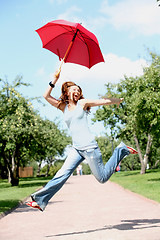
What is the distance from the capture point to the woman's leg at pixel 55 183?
18.0ft

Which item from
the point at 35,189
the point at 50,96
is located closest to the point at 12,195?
the point at 35,189

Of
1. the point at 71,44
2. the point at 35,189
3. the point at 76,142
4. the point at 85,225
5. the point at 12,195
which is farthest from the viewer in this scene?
the point at 35,189

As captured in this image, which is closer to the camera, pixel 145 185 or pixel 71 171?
pixel 71 171

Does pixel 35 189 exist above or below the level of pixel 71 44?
below

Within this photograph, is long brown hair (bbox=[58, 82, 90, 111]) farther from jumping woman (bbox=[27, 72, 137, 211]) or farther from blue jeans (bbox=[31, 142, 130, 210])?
blue jeans (bbox=[31, 142, 130, 210])

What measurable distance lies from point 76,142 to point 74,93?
819 millimetres

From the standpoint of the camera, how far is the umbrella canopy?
20.4 feet

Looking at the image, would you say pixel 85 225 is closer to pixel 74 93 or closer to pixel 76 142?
pixel 76 142

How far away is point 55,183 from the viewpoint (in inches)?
219

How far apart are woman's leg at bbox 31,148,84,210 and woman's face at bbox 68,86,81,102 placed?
0.85 m

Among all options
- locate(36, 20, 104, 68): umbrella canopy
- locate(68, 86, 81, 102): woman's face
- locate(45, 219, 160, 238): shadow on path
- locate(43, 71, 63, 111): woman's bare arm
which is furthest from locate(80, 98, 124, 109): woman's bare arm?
locate(45, 219, 160, 238): shadow on path

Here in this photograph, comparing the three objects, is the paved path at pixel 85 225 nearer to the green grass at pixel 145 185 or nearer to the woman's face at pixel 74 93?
the woman's face at pixel 74 93

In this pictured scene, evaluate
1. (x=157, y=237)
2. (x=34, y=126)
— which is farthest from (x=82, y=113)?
(x=34, y=126)

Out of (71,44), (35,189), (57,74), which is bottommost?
(35,189)
